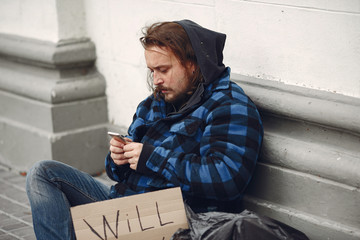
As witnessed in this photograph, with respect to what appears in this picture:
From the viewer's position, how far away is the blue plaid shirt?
2.61m

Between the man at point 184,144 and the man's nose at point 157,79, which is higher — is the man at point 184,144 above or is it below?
below

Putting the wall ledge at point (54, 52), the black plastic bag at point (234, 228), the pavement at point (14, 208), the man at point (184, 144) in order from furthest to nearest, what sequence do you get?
the wall ledge at point (54, 52)
the pavement at point (14, 208)
the man at point (184, 144)
the black plastic bag at point (234, 228)

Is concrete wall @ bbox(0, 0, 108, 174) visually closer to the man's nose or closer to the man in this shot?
the man

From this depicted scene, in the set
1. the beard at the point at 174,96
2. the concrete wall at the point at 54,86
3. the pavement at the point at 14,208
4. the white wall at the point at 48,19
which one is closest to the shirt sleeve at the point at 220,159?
the beard at the point at 174,96

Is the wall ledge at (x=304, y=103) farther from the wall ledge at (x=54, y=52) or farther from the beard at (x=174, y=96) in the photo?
the wall ledge at (x=54, y=52)

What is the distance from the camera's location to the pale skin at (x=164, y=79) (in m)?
2.81

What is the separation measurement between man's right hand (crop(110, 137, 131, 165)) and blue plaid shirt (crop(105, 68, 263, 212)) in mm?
91

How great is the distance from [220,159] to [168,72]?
511 millimetres

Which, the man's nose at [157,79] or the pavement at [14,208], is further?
the pavement at [14,208]

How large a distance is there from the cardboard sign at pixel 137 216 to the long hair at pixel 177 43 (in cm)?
58

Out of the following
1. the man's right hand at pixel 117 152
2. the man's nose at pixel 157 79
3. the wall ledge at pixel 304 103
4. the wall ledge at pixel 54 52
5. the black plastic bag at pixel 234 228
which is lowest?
the black plastic bag at pixel 234 228

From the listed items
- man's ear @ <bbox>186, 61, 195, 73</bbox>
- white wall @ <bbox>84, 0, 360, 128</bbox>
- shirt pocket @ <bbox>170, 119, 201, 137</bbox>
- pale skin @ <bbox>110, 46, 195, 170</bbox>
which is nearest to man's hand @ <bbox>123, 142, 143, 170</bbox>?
pale skin @ <bbox>110, 46, 195, 170</bbox>

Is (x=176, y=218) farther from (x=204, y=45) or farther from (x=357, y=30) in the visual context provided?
(x=357, y=30)

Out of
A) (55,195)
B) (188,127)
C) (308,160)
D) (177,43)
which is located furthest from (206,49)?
(55,195)
